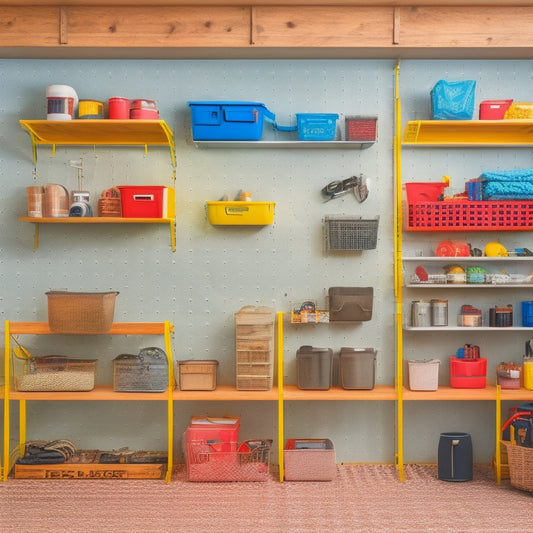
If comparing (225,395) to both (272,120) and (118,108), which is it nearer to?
(272,120)

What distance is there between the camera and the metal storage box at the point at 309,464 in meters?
4.86

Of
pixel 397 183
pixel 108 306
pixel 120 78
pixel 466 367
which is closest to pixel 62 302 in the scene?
pixel 108 306

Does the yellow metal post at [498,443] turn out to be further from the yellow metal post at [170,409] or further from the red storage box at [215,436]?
the yellow metal post at [170,409]

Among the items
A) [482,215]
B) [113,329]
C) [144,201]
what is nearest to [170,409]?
[113,329]

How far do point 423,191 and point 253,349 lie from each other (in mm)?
1667

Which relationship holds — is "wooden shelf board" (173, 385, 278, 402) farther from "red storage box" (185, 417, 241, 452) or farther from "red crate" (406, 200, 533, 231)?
"red crate" (406, 200, 533, 231)

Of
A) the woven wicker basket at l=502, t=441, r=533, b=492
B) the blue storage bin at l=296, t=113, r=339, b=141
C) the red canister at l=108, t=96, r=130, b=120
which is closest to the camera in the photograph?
the woven wicker basket at l=502, t=441, r=533, b=492

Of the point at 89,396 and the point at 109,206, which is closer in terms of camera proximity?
the point at 89,396

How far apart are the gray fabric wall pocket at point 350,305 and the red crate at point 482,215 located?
641mm

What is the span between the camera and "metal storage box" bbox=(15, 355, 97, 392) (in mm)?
4875

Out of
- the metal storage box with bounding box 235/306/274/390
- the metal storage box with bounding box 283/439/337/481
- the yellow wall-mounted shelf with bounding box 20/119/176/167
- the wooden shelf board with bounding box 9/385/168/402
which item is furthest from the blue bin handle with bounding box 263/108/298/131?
the metal storage box with bounding box 283/439/337/481

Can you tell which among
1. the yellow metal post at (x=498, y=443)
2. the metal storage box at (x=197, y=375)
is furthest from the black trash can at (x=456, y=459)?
the metal storage box at (x=197, y=375)

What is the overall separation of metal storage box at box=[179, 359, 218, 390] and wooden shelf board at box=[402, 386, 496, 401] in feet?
4.39

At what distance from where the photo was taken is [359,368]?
5000 millimetres
